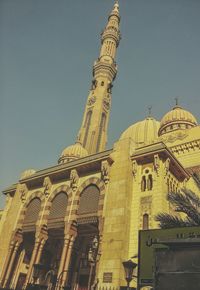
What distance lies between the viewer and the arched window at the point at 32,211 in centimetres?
2001

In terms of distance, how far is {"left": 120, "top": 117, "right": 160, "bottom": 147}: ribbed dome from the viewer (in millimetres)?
30719

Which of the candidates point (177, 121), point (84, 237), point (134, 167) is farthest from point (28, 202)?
point (177, 121)

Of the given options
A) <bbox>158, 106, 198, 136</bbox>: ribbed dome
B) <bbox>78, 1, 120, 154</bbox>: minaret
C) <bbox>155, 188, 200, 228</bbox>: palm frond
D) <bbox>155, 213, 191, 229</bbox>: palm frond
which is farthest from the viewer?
<bbox>78, 1, 120, 154</bbox>: minaret

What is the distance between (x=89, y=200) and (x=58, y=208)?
2664 millimetres

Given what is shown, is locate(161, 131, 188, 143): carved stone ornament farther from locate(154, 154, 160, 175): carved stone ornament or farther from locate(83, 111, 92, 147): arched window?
locate(83, 111, 92, 147): arched window

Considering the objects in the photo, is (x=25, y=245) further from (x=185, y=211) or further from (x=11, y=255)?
(x=185, y=211)

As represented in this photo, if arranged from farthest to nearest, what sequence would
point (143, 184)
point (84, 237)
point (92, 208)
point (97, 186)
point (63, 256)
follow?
point (84, 237) < point (97, 186) < point (92, 208) < point (63, 256) < point (143, 184)

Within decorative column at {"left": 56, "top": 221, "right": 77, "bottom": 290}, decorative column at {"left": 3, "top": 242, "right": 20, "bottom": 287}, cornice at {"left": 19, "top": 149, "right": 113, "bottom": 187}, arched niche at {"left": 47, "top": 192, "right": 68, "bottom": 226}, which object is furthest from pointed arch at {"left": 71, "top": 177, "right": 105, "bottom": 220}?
decorative column at {"left": 3, "top": 242, "right": 20, "bottom": 287}

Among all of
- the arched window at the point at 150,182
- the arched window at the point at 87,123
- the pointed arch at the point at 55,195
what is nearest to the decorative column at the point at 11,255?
the pointed arch at the point at 55,195

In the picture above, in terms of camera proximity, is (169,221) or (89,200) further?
(89,200)

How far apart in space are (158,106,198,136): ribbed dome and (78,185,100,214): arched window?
12.0 m

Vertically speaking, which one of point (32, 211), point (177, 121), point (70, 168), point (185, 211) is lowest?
point (185, 211)

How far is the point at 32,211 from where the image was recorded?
67.3 feet

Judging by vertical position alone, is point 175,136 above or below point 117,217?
above
